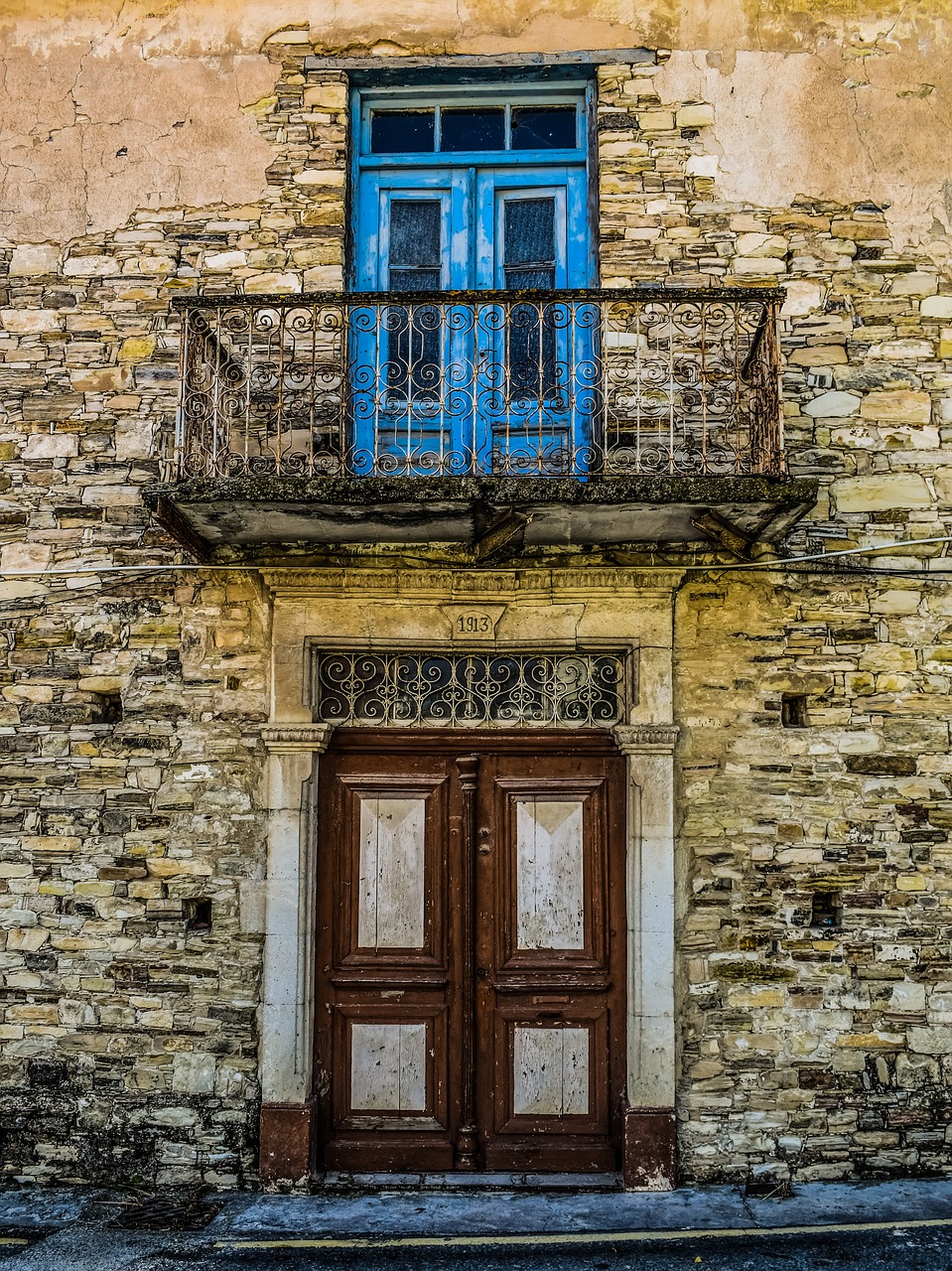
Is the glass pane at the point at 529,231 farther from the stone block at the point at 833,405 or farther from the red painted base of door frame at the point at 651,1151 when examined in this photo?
the red painted base of door frame at the point at 651,1151

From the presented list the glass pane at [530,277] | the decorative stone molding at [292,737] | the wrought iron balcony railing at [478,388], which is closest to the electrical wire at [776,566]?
the wrought iron balcony railing at [478,388]

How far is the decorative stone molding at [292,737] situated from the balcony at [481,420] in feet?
3.38

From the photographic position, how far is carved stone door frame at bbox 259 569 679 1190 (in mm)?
5199

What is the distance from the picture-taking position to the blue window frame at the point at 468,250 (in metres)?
5.74

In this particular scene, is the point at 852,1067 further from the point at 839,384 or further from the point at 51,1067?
the point at 51,1067

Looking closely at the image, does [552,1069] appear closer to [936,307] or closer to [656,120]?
[936,307]

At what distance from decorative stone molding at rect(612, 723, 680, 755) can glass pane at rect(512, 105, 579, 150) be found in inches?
140

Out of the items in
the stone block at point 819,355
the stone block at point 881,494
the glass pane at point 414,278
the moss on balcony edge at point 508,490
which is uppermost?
the glass pane at point 414,278

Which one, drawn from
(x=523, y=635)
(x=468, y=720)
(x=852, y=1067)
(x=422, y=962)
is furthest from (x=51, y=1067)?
(x=852, y=1067)

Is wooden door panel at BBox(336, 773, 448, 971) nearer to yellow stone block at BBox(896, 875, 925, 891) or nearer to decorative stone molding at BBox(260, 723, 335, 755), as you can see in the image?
decorative stone molding at BBox(260, 723, 335, 755)

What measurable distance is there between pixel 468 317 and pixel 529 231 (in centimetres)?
73

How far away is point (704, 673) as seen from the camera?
5.51 metres

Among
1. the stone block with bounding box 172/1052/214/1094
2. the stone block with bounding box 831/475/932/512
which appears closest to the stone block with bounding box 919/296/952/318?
the stone block with bounding box 831/475/932/512

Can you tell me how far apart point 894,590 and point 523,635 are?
6.83ft
